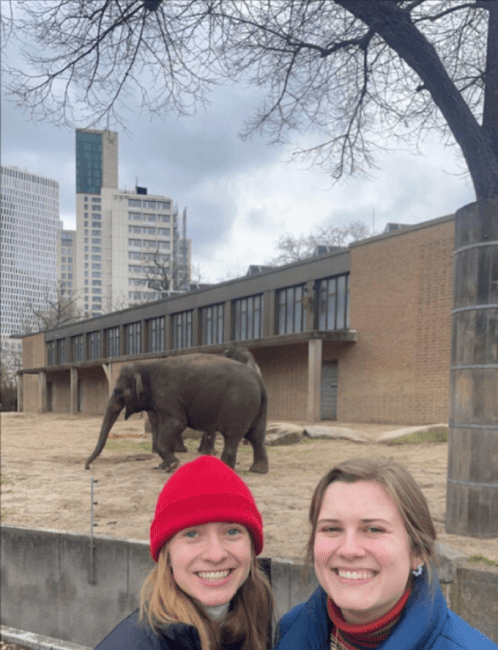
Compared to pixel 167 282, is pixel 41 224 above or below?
above

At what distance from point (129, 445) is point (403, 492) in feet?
45.0

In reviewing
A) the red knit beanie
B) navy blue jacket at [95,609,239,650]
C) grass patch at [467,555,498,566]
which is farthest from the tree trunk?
navy blue jacket at [95,609,239,650]

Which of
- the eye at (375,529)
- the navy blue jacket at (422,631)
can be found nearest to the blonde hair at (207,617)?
the navy blue jacket at (422,631)

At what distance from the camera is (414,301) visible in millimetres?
20094

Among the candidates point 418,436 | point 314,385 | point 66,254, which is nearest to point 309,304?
point 314,385

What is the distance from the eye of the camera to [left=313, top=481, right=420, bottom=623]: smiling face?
168 cm

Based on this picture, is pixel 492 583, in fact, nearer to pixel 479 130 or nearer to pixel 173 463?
pixel 479 130

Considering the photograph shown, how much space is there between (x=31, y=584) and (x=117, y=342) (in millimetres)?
38781

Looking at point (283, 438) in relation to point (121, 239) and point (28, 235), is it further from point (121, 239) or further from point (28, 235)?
point (28, 235)

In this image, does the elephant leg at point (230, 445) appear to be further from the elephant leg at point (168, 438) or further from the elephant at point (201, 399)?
the elephant leg at point (168, 438)

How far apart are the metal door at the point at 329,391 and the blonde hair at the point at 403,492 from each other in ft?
72.1

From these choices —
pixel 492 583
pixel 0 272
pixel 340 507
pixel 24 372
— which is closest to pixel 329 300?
pixel 492 583

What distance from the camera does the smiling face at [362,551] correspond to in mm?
1682

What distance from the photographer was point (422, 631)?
5.31ft
